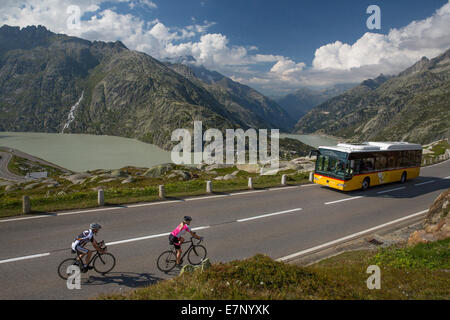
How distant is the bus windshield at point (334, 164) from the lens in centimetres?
2116

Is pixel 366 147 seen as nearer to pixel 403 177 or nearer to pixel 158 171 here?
pixel 403 177

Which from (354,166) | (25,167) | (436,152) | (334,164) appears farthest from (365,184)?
(25,167)

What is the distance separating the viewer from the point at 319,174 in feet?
75.9

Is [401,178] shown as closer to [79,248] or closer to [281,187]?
[281,187]

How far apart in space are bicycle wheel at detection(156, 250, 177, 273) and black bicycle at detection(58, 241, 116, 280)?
166 cm

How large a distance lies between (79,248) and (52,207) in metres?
8.93

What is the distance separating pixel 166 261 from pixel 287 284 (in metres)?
5.11

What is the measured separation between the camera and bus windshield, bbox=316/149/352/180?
2116cm

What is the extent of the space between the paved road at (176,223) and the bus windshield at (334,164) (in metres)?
1.86

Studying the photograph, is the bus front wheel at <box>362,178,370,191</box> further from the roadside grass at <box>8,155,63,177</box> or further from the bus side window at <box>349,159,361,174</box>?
the roadside grass at <box>8,155,63,177</box>

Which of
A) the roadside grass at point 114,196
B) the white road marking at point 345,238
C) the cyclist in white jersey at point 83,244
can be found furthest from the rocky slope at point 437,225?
the roadside grass at point 114,196

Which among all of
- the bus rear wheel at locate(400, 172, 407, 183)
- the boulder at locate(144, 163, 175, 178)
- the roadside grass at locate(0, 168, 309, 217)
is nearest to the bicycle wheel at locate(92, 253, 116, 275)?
the roadside grass at locate(0, 168, 309, 217)

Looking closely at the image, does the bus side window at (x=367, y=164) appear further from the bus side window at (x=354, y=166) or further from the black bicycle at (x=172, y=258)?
the black bicycle at (x=172, y=258)
